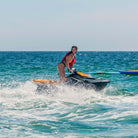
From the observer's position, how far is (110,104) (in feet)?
29.5

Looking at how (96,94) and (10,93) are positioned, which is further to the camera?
(10,93)

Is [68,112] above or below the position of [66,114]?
above

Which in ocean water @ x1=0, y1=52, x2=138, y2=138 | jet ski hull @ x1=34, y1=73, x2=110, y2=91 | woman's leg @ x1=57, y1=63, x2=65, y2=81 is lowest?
ocean water @ x1=0, y1=52, x2=138, y2=138

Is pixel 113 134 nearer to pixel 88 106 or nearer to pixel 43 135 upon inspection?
pixel 43 135

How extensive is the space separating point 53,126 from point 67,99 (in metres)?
3.46

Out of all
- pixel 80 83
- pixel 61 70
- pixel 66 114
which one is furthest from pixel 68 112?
pixel 61 70

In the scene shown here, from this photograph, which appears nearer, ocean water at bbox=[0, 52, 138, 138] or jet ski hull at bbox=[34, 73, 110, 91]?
ocean water at bbox=[0, 52, 138, 138]

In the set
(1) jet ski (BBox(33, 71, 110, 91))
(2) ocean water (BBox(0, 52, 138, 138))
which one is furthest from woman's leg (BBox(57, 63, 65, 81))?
(2) ocean water (BBox(0, 52, 138, 138))

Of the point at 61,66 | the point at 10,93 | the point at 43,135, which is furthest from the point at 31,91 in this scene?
the point at 43,135

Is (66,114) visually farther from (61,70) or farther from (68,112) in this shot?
(61,70)

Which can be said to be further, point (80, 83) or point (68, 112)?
point (80, 83)

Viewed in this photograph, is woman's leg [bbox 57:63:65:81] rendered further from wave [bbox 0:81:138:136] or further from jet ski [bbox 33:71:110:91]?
wave [bbox 0:81:138:136]

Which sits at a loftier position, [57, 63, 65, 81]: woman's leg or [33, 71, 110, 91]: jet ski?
[57, 63, 65, 81]: woman's leg

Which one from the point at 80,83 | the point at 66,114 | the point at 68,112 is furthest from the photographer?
the point at 80,83
